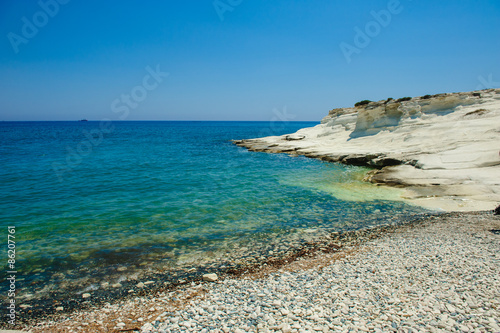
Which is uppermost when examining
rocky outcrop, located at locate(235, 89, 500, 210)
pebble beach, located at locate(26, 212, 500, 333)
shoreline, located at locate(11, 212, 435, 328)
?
rocky outcrop, located at locate(235, 89, 500, 210)

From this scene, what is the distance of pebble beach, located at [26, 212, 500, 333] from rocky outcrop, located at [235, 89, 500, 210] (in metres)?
9.76

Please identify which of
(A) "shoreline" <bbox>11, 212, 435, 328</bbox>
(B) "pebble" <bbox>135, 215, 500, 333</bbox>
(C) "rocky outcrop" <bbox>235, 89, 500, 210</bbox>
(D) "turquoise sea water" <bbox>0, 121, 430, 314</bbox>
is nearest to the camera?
(B) "pebble" <bbox>135, 215, 500, 333</bbox>

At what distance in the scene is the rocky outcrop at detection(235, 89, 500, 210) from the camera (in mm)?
18875

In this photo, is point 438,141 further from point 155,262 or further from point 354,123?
point 155,262

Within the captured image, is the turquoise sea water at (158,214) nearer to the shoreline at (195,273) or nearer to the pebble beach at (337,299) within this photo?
the shoreline at (195,273)

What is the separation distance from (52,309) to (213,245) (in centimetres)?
575

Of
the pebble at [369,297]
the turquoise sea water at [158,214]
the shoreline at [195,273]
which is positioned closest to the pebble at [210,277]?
the pebble at [369,297]

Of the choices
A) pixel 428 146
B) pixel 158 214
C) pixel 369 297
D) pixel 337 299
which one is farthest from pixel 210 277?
pixel 428 146

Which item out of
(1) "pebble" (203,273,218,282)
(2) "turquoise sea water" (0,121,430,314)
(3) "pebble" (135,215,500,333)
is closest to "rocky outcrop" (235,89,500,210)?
(2) "turquoise sea water" (0,121,430,314)

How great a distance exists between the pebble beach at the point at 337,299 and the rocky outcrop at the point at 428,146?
384 inches

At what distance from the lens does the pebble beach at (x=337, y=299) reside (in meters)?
6.15

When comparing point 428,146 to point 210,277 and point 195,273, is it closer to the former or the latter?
point 210,277

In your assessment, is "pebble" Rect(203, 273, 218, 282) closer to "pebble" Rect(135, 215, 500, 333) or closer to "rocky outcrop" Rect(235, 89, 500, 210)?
"pebble" Rect(135, 215, 500, 333)

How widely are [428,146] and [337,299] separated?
26600 mm
